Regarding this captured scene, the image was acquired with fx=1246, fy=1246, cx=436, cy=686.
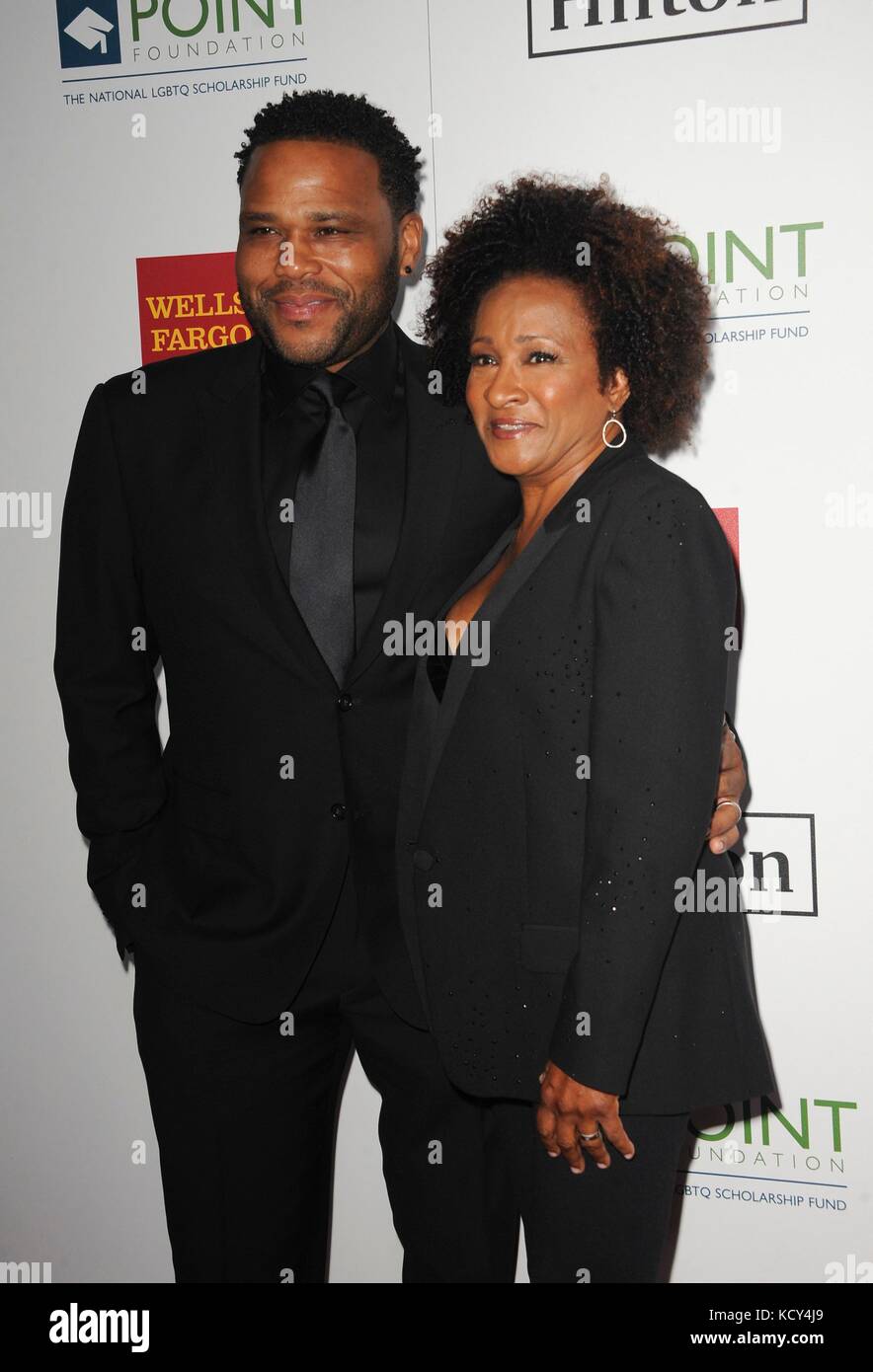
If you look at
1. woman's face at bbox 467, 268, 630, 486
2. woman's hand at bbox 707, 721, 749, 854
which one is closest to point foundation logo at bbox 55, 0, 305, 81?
woman's face at bbox 467, 268, 630, 486

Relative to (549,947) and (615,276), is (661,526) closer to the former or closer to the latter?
(615,276)

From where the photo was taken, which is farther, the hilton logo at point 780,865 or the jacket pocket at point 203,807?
the hilton logo at point 780,865

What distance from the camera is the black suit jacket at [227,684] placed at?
1.82 m

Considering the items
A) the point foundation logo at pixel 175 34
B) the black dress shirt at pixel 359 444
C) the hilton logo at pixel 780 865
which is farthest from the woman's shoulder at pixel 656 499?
the point foundation logo at pixel 175 34

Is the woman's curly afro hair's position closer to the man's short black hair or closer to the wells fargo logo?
the man's short black hair

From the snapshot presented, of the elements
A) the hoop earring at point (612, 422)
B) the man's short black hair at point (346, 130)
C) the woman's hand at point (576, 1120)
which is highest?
the man's short black hair at point (346, 130)

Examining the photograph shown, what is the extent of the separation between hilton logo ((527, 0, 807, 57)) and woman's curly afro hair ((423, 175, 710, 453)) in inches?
25.7

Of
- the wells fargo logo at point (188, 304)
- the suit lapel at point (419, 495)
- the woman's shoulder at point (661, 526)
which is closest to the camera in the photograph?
the woman's shoulder at point (661, 526)

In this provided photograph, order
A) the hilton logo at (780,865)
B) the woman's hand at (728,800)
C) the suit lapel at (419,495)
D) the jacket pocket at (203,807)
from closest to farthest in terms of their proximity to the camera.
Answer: the woman's hand at (728,800) → the suit lapel at (419,495) → the jacket pocket at (203,807) → the hilton logo at (780,865)

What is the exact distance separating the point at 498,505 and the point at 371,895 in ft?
2.04

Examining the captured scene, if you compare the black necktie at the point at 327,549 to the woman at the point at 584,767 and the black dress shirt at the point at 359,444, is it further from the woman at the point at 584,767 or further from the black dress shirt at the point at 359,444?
the woman at the point at 584,767

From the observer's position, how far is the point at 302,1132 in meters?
2.02
